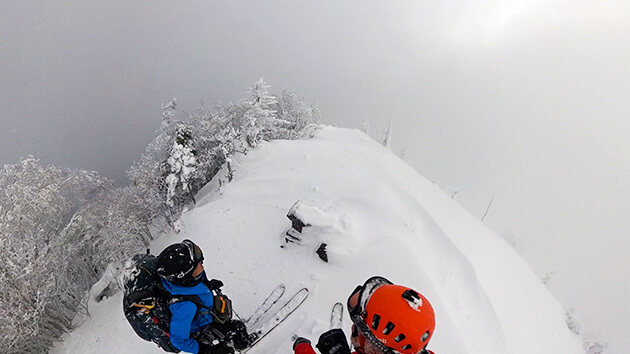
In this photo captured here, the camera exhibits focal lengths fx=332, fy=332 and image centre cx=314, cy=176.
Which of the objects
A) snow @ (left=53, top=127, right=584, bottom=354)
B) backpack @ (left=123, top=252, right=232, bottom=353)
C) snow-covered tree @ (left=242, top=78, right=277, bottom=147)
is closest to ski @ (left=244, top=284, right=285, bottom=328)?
snow @ (left=53, top=127, right=584, bottom=354)

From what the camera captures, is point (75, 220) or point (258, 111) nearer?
point (75, 220)

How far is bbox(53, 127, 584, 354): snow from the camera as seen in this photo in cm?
839

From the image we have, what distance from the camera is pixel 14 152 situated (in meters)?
53.9

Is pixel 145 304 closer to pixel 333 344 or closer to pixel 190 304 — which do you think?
pixel 190 304

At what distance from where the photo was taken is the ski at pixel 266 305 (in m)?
7.66

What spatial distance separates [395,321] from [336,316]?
4950mm

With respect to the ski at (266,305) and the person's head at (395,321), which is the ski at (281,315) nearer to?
the ski at (266,305)

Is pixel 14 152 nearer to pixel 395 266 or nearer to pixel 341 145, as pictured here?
pixel 341 145

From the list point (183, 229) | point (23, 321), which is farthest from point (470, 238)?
point (23, 321)

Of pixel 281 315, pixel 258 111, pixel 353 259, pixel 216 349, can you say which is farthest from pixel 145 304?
pixel 258 111

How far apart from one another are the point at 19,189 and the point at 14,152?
174 feet

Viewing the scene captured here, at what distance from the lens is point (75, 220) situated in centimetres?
1753

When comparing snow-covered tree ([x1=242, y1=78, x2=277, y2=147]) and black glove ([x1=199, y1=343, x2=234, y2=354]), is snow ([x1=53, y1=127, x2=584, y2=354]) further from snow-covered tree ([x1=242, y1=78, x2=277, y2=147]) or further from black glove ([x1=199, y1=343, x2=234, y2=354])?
snow-covered tree ([x1=242, y1=78, x2=277, y2=147])

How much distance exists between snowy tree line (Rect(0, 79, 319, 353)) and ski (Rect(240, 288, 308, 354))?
286 inches
